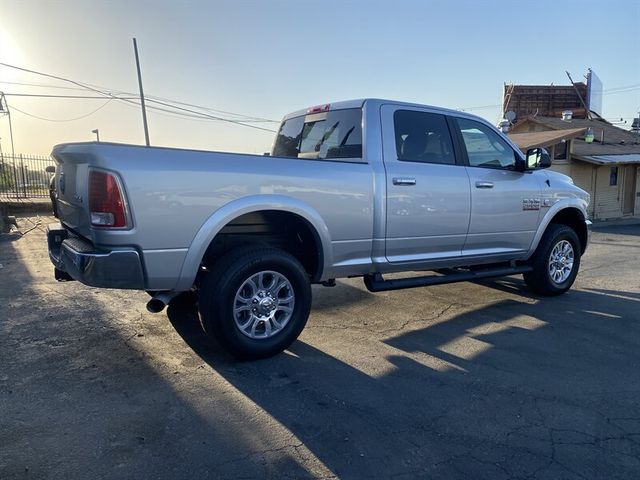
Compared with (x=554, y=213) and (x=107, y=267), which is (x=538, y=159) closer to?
(x=554, y=213)

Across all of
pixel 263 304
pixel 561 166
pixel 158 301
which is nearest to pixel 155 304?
pixel 158 301

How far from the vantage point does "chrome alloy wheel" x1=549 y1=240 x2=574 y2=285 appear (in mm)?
6238

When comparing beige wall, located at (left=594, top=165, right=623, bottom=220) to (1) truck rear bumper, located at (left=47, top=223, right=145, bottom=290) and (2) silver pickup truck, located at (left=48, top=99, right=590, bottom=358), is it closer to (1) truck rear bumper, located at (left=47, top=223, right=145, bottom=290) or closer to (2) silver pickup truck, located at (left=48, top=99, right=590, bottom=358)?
(2) silver pickup truck, located at (left=48, top=99, right=590, bottom=358)

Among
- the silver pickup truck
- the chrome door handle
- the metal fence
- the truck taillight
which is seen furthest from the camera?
Answer: the metal fence

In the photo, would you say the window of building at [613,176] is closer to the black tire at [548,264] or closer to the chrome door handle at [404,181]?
the black tire at [548,264]

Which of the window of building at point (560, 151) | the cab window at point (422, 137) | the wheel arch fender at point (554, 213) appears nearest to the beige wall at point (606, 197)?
the window of building at point (560, 151)

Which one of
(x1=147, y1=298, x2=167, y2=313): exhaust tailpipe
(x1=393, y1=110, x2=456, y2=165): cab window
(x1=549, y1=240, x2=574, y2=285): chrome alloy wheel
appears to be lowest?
(x1=549, y1=240, x2=574, y2=285): chrome alloy wheel

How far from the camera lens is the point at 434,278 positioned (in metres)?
5.15

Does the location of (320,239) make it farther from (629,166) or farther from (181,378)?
(629,166)

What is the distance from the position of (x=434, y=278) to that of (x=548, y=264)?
1870 millimetres

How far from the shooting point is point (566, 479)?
2.54m

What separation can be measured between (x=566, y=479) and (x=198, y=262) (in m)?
2.62

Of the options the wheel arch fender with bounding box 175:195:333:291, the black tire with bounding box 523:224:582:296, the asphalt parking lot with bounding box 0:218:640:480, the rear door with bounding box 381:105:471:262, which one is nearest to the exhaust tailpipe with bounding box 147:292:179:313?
the wheel arch fender with bounding box 175:195:333:291

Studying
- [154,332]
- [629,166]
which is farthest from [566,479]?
[629,166]
